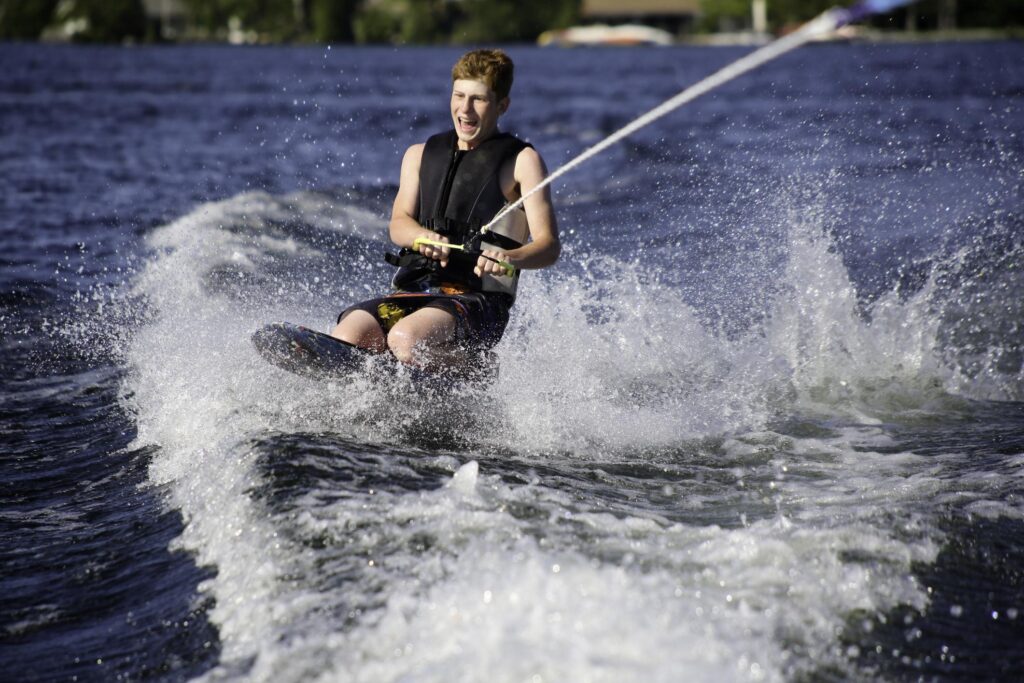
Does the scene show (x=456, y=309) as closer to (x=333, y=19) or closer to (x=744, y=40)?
(x=333, y=19)

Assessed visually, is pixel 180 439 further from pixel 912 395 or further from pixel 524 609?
pixel 912 395

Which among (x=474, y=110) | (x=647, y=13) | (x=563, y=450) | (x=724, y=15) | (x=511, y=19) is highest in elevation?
(x=647, y=13)

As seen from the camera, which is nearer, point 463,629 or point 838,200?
point 463,629

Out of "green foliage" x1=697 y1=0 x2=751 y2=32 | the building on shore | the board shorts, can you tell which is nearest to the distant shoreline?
"green foliage" x1=697 y1=0 x2=751 y2=32

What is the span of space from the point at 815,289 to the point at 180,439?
13.2 feet

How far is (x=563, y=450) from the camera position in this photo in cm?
505

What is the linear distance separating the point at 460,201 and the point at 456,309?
513 mm

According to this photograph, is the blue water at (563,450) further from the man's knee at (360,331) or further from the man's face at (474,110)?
the man's face at (474,110)

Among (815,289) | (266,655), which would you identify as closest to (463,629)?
(266,655)

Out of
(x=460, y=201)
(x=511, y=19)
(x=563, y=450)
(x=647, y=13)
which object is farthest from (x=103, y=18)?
(x=563, y=450)

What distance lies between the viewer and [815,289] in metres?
7.43

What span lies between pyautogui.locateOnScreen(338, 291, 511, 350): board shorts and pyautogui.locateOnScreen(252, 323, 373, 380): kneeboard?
26 cm

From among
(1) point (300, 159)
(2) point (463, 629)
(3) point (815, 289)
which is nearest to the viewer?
(2) point (463, 629)

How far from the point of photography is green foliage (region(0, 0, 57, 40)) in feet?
319
